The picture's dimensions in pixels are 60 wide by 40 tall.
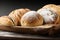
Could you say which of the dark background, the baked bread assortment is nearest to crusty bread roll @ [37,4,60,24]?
the baked bread assortment

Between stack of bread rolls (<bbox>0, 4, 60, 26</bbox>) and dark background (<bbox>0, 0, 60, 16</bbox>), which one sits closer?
stack of bread rolls (<bbox>0, 4, 60, 26</bbox>)

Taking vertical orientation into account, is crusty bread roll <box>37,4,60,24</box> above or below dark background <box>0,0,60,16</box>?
below

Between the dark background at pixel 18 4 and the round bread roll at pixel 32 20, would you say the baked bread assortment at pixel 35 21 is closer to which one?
the round bread roll at pixel 32 20

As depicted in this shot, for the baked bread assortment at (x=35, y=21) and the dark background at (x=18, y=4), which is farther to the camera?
the dark background at (x=18, y=4)

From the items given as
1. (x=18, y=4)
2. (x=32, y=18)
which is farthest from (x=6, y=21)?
(x=18, y=4)

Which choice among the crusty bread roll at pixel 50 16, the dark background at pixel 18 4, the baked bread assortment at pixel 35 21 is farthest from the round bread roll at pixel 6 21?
the dark background at pixel 18 4

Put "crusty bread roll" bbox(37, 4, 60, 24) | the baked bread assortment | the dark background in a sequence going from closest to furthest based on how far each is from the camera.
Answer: the baked bread assortment → "crusty bread roll" bbox(37, 4, 60, 24) → the dark background

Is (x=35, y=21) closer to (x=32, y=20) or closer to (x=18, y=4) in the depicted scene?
(x=32, y=20)

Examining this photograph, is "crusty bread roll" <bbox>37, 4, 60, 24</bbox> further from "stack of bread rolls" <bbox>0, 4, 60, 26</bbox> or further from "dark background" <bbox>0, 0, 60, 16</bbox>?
"dark background" <bbox>0, 0, 60, 16</bbox>
